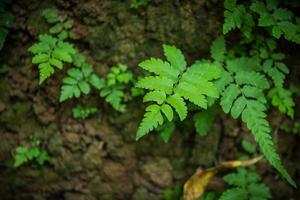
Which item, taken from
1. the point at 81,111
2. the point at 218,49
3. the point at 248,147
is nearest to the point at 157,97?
the point at 218,49

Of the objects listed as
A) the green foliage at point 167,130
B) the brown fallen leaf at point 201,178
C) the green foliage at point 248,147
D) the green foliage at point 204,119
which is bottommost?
the brown fallen leaf at point 201,178

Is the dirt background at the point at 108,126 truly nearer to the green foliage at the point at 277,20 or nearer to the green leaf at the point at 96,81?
the green leaf at the point at 96,81

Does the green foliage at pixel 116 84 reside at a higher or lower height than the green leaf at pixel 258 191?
higher

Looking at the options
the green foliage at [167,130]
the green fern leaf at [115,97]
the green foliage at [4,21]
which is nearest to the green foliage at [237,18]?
the green foliage at [167,130]

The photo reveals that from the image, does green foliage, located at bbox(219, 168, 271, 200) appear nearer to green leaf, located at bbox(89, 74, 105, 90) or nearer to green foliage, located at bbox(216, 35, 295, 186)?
green foliage, located at bbox(216, 35, 295, 186)

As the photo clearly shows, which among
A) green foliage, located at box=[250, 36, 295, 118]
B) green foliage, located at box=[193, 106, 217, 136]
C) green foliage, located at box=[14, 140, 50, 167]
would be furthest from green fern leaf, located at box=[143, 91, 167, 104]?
green foliage, located at box=[14, 140, 50, 167]

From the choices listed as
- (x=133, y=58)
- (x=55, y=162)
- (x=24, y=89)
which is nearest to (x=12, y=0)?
(x=24, y=89)
